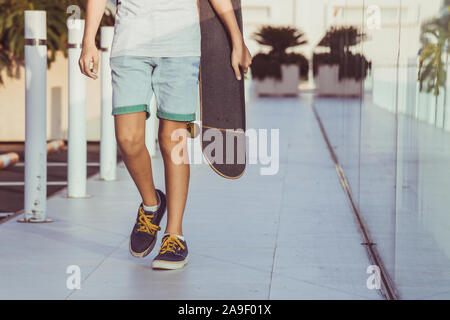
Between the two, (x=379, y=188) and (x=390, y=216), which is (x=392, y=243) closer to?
(x=390, y=216)

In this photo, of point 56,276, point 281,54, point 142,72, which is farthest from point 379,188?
point 281,54

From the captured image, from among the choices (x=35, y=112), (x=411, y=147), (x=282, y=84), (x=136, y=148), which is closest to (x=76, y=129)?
(x=35, y=112)

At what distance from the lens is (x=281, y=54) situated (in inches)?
1304

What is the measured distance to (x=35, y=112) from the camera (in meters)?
5.46

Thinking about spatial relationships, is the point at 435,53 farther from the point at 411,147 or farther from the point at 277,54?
the point at 277,54

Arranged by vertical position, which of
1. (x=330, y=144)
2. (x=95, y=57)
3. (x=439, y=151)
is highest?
(x=95, y=57)

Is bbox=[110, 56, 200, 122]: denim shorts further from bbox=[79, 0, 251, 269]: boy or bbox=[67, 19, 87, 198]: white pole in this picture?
bbox=[67, 19, 87, 198]: white pole

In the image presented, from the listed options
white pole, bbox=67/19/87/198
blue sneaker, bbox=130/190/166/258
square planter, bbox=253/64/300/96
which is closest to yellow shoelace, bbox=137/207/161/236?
blue sneaker, bbox=130/190/166/258

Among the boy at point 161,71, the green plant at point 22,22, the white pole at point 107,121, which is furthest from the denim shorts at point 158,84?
the green plant at point 22,22

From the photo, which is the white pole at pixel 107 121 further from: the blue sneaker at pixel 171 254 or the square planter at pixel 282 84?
the square planter at pixel 282 84

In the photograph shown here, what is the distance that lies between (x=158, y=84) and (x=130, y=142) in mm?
291

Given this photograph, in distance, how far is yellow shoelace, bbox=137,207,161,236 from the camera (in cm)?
428

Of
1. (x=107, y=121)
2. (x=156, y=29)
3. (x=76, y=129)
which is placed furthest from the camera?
(x=107, y=121)

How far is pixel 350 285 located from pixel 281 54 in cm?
2966
